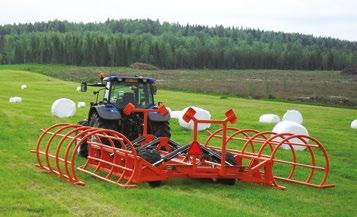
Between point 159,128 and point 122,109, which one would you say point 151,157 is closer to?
point 159,128

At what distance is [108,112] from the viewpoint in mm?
15359

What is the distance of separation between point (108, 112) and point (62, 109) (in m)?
11.3

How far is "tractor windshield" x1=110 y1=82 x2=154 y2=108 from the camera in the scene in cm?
1622

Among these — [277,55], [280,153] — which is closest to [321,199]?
[280,153]

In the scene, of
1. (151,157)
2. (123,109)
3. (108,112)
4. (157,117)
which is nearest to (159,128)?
(157,117)

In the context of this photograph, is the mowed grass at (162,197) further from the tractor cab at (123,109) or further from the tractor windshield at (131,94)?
the tractor windshield at (131,94)

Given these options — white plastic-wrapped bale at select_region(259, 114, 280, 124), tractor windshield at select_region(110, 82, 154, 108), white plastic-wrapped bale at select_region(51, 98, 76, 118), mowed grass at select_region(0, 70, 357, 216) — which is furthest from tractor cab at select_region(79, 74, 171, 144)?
white plastic-wrapped bale at select_region(259, 114, 280, 124)

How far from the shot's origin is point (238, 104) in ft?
130

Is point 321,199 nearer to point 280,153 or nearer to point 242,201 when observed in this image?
point 242,201

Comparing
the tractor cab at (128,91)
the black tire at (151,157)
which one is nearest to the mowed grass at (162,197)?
the black tire at (151,157)

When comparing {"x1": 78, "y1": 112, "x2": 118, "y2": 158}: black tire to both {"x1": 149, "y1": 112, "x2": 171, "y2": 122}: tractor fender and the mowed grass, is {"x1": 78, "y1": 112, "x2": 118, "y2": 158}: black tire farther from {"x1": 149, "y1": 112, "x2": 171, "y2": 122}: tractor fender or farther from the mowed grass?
the mowed grass

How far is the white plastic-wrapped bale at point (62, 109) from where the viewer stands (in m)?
26.1

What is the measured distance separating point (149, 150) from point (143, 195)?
179 centimetres

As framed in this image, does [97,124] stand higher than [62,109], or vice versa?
[97,124]
